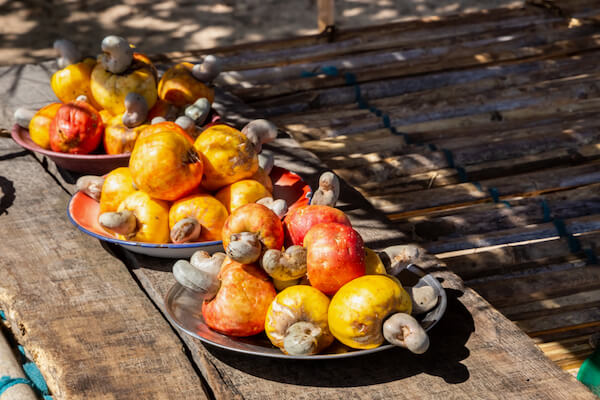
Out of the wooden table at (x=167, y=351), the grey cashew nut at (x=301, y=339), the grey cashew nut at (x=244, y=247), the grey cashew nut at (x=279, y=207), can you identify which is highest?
the grey cashew nut at (x=244, y=247)

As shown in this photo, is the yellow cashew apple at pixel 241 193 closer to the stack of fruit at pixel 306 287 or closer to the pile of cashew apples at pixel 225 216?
the pile of cashew apples at pixel 225 216

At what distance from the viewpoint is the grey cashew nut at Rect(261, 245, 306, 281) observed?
120 centimetres

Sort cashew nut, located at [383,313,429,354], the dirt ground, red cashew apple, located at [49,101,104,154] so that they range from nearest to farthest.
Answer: cashew nut, located at [383,313,429,354], red cashew apple, located at [49,101,104,154], the dirt ground

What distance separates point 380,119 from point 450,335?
6.41 feet

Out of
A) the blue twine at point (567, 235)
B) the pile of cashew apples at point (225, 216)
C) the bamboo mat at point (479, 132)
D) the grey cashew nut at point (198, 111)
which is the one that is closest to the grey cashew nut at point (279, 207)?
the pile of cashew apples at point (225, 216)

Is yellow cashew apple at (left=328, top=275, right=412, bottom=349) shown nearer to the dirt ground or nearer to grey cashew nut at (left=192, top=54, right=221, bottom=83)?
grey cashew nut at (left=192, top=54, right=221, bottom=83)

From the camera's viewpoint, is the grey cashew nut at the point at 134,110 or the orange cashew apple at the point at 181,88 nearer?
the grey cashew nut at the point at 134,110

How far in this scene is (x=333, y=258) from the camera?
120cm

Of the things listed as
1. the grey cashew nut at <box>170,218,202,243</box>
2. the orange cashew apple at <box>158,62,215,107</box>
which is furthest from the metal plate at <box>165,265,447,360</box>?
the orange cashew apple at <box>158,62,215,107</box>

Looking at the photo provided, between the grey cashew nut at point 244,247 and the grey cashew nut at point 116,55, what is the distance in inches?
36.4

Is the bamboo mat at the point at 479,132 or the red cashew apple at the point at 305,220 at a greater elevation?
the red cashew apple at the point at 305,220

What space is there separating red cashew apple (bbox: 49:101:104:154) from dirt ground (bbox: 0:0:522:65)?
5.09m

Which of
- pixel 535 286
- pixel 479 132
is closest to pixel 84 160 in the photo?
pixel 535 286

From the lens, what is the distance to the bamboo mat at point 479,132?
247cm
